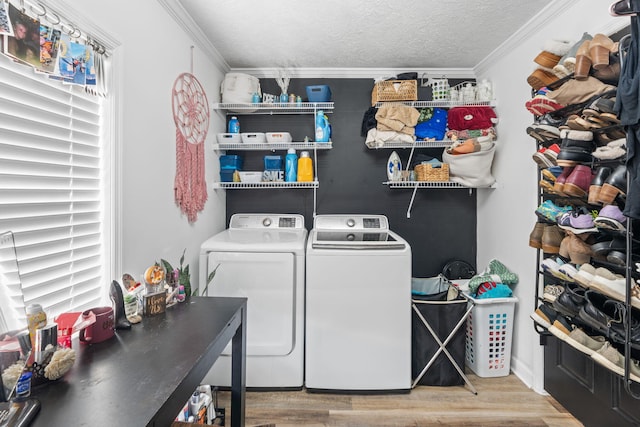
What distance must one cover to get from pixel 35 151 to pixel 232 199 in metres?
1.94

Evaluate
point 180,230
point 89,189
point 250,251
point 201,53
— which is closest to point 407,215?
point 250,251

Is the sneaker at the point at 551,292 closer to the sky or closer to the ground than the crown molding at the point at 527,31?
closer to the ground

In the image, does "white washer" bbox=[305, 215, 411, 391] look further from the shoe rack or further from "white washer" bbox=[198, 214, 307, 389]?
the shoe rack

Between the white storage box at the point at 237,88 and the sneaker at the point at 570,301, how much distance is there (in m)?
2.61

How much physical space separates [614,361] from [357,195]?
2.04 meters

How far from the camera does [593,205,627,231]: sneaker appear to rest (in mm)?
1438

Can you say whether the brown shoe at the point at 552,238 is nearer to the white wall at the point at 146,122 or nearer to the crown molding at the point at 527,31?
the crown molding at the point at 527,31

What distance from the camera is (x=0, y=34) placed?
37.4 inches

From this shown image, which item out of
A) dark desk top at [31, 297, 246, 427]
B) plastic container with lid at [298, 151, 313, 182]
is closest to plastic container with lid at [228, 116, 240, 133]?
plastic container with lid at [298, 151, 313, 182]

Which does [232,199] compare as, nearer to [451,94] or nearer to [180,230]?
[180,230]

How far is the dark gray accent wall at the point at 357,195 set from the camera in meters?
3.02

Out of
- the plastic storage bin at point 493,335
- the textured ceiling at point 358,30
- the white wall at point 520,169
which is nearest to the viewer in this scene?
the textured ceiling at point 358,30

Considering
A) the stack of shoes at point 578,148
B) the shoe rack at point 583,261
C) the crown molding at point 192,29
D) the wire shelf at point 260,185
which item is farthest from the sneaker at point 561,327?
the crown molding at point 192,29

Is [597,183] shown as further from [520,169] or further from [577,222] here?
[520,169]
